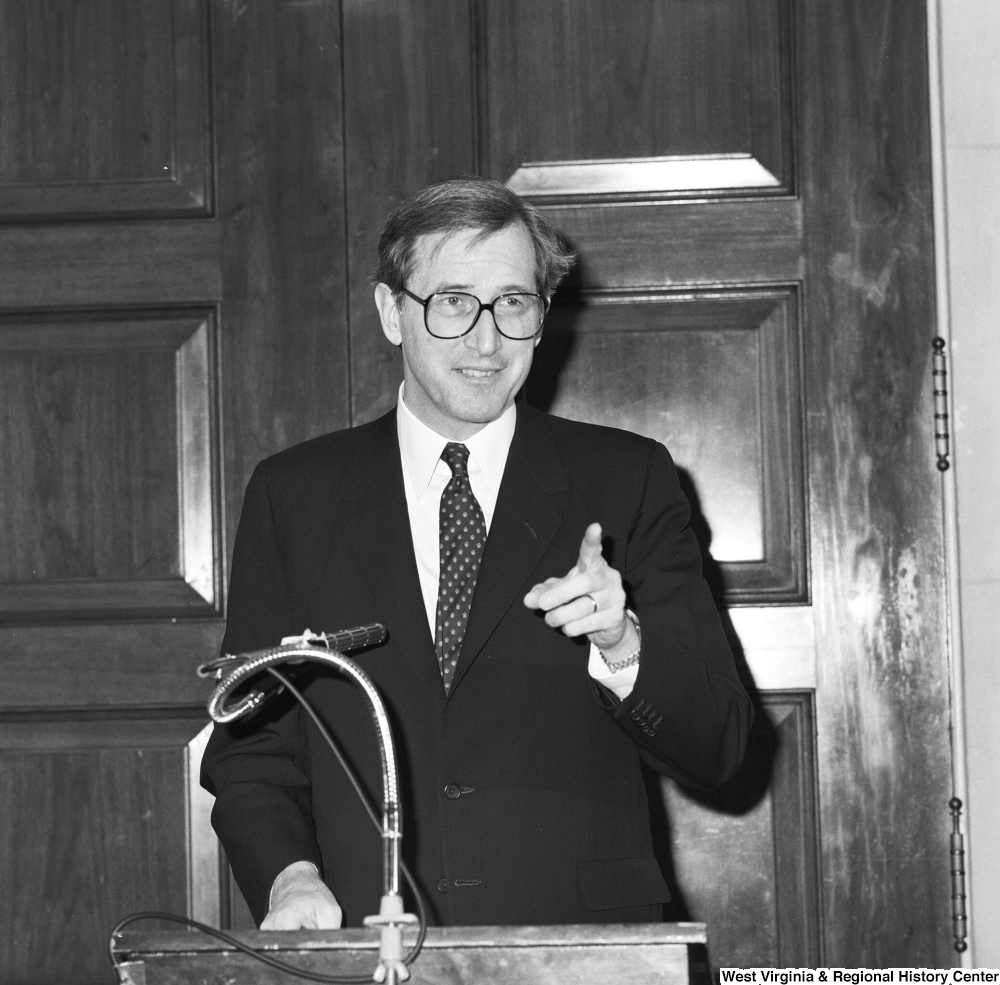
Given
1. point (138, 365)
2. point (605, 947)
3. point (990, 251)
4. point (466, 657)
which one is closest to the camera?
point (605, 947)

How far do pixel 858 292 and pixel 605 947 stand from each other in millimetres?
1570

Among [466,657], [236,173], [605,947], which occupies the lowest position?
[605,947]

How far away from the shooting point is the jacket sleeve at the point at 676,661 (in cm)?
162

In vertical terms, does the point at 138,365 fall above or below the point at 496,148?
below

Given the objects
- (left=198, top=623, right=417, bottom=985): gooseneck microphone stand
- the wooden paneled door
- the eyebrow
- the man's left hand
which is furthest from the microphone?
the wooden paneled door

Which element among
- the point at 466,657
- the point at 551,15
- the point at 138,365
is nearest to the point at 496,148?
the point at 551,15

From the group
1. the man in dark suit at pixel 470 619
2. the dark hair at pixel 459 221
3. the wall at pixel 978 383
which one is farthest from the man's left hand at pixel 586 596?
the wall at pixel 978 383

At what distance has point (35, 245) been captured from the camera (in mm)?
2615

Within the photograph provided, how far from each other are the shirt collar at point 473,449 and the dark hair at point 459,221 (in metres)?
0.20

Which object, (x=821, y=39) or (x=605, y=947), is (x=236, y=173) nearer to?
(x=821, y=39)

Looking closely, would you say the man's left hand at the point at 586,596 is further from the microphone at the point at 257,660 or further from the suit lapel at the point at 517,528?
the suit lapel at the point at 517,528

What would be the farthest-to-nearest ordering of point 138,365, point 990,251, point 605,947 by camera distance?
point 138,365 → point 990,251 → point 605,947

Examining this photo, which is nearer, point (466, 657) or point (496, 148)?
point (466, 657)

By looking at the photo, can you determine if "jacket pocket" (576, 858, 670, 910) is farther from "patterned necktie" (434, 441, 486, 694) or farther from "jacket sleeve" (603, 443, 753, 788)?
"patterned necktie" (434, 441, 486, 694)
